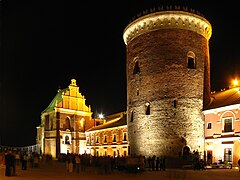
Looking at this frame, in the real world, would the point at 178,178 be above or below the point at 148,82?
below

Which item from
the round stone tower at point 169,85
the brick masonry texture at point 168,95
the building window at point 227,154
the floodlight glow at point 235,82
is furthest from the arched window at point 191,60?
the building window at point 227,154

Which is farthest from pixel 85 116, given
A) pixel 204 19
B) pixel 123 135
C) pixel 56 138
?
pixel 204 19

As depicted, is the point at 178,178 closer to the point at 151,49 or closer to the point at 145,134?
the point at 145,134

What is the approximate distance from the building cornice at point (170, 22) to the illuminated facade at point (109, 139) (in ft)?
59.0

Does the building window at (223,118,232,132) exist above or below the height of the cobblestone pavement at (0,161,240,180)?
above

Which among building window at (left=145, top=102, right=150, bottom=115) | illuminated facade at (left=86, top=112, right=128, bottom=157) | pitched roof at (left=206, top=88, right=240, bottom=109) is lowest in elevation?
illuminated facade at (left=86, top=112, right=128, bottom=157)

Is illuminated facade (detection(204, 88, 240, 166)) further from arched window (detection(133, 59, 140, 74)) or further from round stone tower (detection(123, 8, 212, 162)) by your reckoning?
arched window (detection(133, 59, 140, 74))

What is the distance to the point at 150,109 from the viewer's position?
3244cm

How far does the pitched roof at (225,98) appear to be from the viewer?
31.1m

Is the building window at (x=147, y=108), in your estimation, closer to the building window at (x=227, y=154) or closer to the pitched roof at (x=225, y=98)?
the pitched roof at (x=225, y=98)

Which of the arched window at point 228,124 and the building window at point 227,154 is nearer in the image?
the building window at point 227,154

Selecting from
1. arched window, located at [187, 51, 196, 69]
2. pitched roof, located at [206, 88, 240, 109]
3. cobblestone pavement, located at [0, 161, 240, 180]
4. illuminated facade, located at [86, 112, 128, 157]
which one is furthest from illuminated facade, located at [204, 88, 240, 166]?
illuminated facade, located at [86, 112, 128, 157]

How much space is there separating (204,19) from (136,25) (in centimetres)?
713

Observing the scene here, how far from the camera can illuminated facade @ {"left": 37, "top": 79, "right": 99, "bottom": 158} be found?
5459 cm
